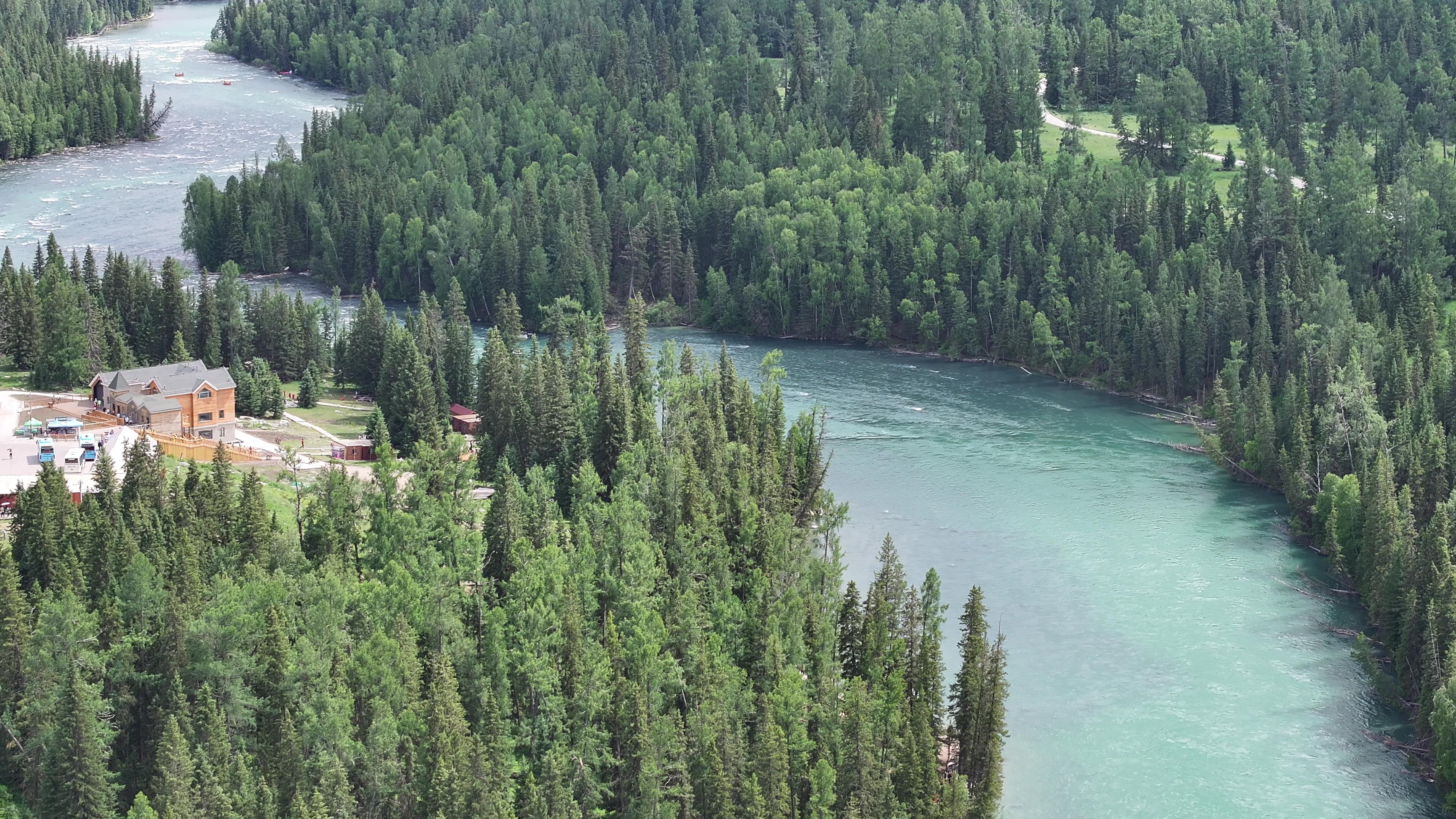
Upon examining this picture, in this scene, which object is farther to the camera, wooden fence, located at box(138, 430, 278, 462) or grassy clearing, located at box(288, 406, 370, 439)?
grassy clearing, located at box(288, 406, 370, 439)

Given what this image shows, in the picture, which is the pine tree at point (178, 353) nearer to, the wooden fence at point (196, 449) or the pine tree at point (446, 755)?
the wooden fence at point (196, 449)

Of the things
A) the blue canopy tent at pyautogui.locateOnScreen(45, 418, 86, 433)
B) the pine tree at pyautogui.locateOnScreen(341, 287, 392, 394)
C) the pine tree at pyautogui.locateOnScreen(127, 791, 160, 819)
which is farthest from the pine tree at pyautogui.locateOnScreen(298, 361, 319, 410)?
the pine tree at pyautogui.locateOnScreen(127, 791, 160, 819)

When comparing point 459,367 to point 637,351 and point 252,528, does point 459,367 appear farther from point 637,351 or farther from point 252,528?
point 252,528

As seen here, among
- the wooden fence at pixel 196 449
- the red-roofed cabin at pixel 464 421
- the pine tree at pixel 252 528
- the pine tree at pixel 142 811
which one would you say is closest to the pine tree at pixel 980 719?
the pine tree at pixel 252 528

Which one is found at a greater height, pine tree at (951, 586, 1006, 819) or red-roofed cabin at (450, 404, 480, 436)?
red-roofed cabin at (450, 404, 480, 436)

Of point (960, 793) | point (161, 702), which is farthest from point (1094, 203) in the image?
point (161, 702)

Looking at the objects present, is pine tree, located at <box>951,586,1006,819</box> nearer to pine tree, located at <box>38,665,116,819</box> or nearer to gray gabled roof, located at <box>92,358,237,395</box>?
pine tree, located at <box>38,665,116,819</box>

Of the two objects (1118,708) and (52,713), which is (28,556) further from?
(1118,708)
